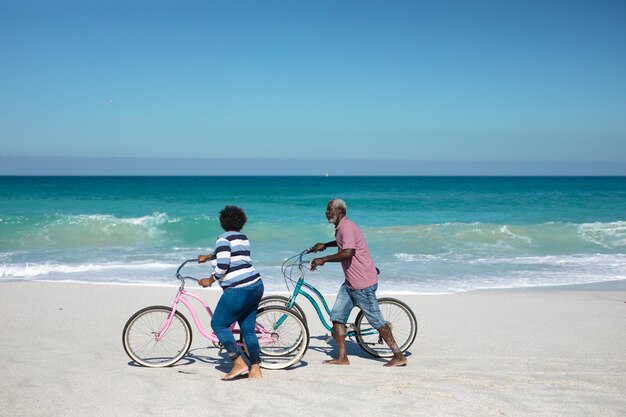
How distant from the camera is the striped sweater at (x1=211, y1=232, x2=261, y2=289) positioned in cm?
→ 505

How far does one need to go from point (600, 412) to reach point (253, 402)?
2.70 meters

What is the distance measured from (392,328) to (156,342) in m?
2.41

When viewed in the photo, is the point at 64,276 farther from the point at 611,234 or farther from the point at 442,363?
the point at 611,234

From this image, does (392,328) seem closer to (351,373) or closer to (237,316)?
(351,373)

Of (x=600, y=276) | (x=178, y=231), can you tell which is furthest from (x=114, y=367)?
(x=178, y=231)

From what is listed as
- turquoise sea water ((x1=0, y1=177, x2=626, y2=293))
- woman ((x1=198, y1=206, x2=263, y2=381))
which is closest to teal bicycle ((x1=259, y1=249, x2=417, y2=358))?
woman ((x1=198, y1=206, x2=263, y2=381))

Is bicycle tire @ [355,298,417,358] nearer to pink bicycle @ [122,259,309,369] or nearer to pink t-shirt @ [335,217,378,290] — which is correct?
pink t-shirt @ [335,217,378,290]

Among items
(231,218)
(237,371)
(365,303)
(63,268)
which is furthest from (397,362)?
(63,268)

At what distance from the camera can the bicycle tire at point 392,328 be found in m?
6.17

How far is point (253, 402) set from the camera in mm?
4688

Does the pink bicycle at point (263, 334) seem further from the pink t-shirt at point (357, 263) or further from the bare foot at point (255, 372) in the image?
the pink t-shirt at point (357, 263)

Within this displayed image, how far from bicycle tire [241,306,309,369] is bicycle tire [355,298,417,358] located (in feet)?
2.30

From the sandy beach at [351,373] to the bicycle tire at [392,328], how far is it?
0.50 ft

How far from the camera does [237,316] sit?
5.24m
